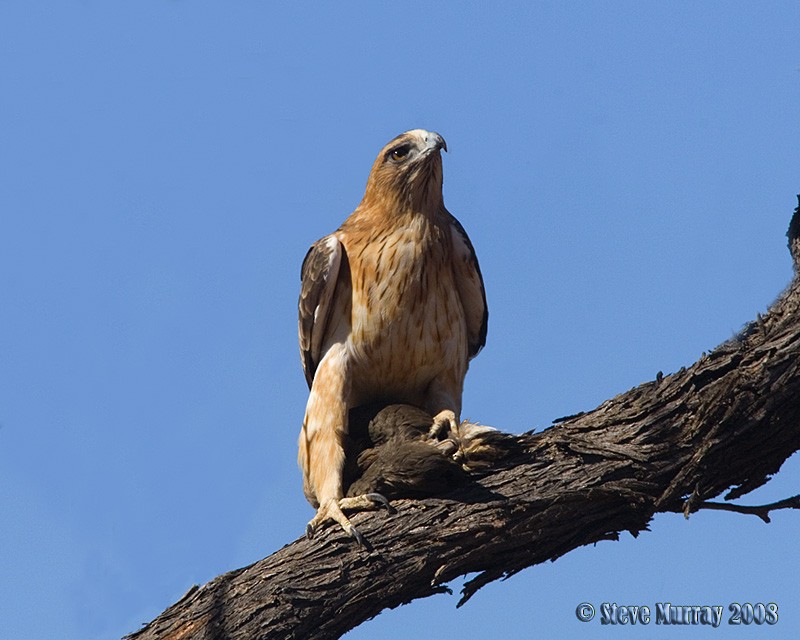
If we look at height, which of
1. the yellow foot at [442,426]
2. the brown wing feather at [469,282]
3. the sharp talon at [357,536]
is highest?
the brown wing feather at [469,282]

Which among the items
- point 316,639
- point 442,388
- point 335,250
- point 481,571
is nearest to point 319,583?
point 316,639

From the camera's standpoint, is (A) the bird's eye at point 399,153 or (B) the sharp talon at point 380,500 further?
(A) the bird's eye at point 399,153

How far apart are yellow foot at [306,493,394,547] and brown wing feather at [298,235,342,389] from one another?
1.22 m

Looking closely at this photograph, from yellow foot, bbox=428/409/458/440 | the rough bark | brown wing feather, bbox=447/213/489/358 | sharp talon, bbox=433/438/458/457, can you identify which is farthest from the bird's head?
the rough bark

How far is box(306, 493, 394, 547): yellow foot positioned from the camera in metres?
5.50

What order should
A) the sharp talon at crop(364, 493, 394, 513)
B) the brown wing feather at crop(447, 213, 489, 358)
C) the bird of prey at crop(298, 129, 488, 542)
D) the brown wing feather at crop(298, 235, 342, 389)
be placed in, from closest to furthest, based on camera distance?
the sharp talon at crop(364, 493, 394, 513) < the bird of prey at crop(298, 129, 488, 542) < the brown wing feather at crop(298, 235, 342, 389) < the brown wing feather at crop(447, 213, 489, 358)

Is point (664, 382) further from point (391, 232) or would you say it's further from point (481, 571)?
point (391, 232)

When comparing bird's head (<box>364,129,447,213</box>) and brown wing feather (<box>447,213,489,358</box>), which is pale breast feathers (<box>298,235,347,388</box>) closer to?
bird's head (<box>364,129,447,213</box>)

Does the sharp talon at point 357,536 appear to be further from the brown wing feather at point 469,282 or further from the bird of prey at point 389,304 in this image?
the brown wing feather at point 469,282

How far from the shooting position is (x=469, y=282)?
674 centimetres

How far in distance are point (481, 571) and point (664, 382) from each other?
130 cm

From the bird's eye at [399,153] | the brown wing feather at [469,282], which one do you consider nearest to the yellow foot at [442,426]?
the brown wing feather at [469,282]

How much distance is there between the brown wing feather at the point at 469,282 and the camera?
263 inches

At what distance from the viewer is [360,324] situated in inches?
249
